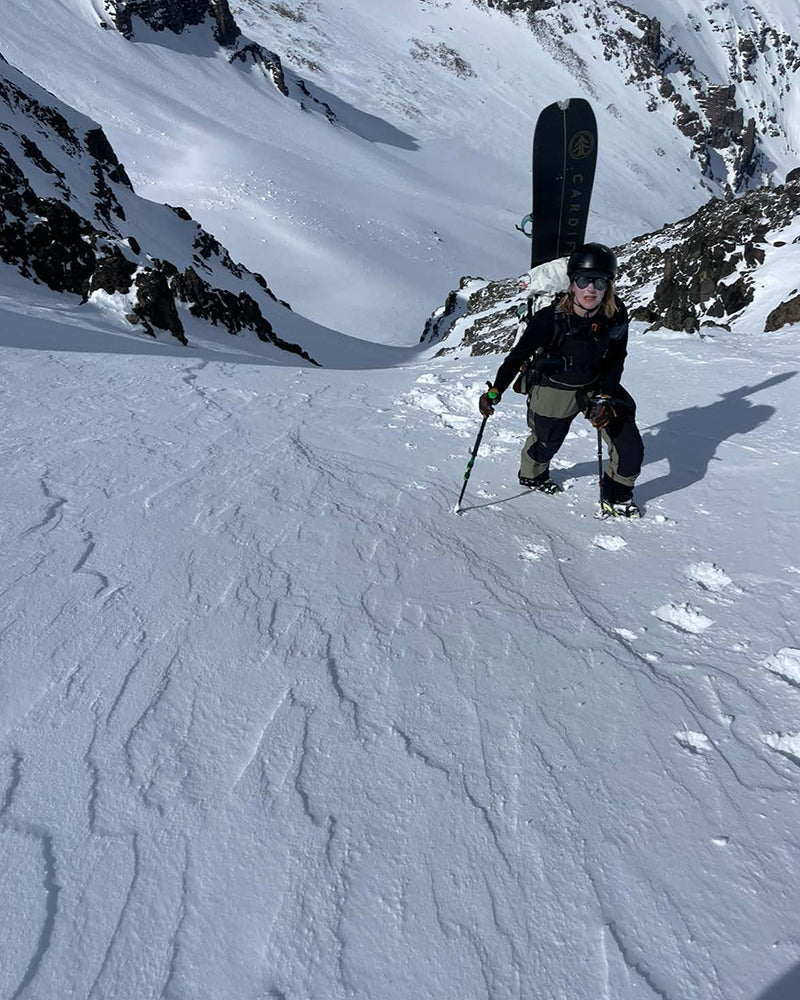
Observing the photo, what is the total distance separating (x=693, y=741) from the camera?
7.48 ft

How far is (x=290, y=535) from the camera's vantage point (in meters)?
3.53

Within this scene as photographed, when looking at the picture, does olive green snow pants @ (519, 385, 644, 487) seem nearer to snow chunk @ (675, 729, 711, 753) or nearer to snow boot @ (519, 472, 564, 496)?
snow boot @ (519, 472, 564, 496)

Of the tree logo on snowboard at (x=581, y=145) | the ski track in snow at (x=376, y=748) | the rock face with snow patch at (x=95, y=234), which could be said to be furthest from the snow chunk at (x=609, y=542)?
the rock face with snow patch at (x=95, y=234)

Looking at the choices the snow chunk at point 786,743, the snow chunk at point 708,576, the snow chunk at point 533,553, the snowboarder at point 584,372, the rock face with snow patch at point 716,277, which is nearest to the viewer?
the snow chunk at point 786,743

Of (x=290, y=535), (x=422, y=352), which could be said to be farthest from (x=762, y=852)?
(x=422, y=352)

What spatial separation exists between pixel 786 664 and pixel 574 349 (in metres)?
2.27

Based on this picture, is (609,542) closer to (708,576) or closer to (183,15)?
(708,576)

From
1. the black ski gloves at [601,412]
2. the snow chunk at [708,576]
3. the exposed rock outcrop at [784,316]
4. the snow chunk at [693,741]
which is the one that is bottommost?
the snow chunk at [693,741]

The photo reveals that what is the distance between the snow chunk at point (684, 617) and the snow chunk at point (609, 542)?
667 millimetres

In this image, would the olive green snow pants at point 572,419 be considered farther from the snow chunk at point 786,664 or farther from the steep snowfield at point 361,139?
the steep snowfield at point 361,139

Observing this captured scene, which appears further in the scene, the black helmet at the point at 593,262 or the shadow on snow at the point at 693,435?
the shadow on snow at the point at 693,435

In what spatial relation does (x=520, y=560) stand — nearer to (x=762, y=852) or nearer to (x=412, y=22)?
(x=762, y=852)

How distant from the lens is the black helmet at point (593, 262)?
3592 mm

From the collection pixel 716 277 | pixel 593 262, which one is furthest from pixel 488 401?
pixel 716 277
